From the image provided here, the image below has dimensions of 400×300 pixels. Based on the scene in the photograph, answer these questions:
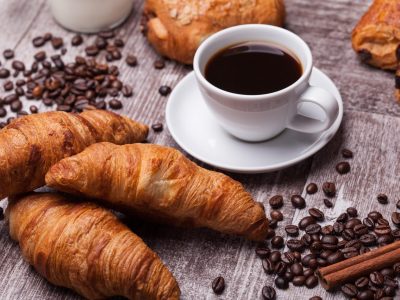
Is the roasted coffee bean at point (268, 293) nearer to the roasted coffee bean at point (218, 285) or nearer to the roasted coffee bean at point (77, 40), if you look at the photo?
the roasted coffee bean at point (218, 285)

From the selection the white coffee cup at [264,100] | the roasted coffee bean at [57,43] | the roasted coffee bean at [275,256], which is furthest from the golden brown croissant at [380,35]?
the roasted coffee bean at [57,43]

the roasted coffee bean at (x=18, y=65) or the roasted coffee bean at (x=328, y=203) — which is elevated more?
the roasted coffee bean at (x=18, y=65)

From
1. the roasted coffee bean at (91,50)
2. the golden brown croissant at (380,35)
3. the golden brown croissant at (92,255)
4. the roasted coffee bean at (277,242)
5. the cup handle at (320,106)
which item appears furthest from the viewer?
the roasted coffee bean at (91,50)

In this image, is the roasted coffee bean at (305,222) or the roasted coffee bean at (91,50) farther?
the roasted coffee bean at (91,50)

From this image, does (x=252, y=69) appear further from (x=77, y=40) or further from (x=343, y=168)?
(x=77, y=40)

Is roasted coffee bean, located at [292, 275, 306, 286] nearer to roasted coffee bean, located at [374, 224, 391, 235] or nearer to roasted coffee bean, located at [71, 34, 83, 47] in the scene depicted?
roasted coffee bean, located at [374, 224, 391, 235]

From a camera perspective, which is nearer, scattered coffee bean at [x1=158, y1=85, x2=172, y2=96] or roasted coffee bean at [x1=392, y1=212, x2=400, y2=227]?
roasted coffee bean at [x1=392, y1=212, x2=400, y2=227]

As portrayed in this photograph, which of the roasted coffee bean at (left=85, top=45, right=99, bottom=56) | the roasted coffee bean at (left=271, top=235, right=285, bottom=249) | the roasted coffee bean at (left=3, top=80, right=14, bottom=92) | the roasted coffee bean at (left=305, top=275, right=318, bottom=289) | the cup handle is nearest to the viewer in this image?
the roasted coffee bean at (left=305, top=275, right=318, bottom=289)

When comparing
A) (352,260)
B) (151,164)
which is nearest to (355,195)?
(352,260)

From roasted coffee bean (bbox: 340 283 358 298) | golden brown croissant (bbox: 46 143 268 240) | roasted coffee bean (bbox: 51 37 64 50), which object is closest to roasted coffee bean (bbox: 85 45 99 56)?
roasted coffee bean (bbox: 51 37 64 50)
